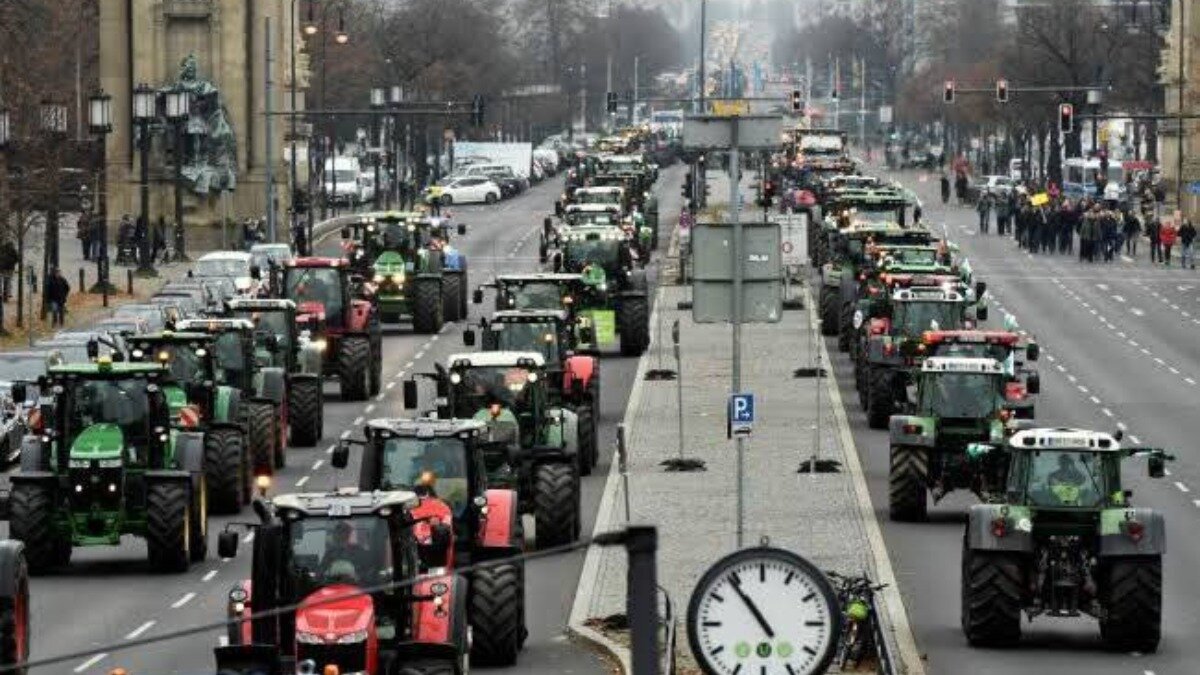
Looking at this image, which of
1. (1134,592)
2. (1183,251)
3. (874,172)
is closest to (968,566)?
(1134,592)

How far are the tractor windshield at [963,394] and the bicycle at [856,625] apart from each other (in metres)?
14.6

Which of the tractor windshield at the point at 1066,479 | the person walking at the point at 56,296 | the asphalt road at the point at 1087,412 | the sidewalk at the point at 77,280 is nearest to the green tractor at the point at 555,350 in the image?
the asphalt road at the point at 1087,412

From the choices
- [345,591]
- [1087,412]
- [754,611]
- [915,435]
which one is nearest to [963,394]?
[915,435]

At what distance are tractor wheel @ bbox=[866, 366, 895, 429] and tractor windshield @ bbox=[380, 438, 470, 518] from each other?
2649 centimetres

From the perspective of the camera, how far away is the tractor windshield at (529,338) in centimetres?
5528

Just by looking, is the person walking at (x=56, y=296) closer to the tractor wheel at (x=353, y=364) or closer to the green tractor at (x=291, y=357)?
the tractor wheel at (x=353, y=364)

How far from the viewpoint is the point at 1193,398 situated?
69.5m

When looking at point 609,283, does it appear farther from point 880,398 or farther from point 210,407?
point 210,407

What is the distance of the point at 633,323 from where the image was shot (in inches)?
3059

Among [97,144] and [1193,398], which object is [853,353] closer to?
[1193,398]

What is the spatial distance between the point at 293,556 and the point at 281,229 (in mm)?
91978

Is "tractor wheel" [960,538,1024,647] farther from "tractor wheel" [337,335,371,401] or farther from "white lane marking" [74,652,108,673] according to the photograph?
"tractor wheel" [337,335,371,401]

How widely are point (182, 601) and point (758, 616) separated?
20.9 m

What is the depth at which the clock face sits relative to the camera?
20922 mm
